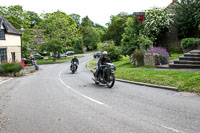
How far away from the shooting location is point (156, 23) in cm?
2530

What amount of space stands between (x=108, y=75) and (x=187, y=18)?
16782mm

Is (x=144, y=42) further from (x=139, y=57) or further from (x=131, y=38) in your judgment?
(x=139, y=57)

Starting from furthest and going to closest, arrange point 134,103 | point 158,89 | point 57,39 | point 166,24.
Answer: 1. point 57,39
2. point 166,24
3. point 158,89
4. point 134,103

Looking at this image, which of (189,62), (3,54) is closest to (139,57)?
(189,62)

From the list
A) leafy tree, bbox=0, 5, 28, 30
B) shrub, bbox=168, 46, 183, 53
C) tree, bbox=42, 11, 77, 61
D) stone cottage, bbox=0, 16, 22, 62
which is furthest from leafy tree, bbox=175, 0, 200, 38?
leafy tree, bbox=0, 5, 28, 30

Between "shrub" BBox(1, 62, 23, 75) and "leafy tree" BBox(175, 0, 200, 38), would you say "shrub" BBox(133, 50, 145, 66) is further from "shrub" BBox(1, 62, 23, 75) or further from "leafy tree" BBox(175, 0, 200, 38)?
"shrub" BBox(1, 62, 23, 75)

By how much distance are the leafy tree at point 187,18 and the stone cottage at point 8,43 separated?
24322 millimetres

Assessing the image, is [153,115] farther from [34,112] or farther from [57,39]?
[57,39]

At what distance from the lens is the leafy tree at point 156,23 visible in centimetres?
2489

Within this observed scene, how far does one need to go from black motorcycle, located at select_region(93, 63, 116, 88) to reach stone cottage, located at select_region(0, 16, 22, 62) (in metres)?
23.9

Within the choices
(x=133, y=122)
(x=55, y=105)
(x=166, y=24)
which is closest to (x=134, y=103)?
(x=133, y=122)

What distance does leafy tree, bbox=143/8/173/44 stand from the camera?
2489cm

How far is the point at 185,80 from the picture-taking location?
396 inches

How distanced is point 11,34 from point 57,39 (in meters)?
13.1
